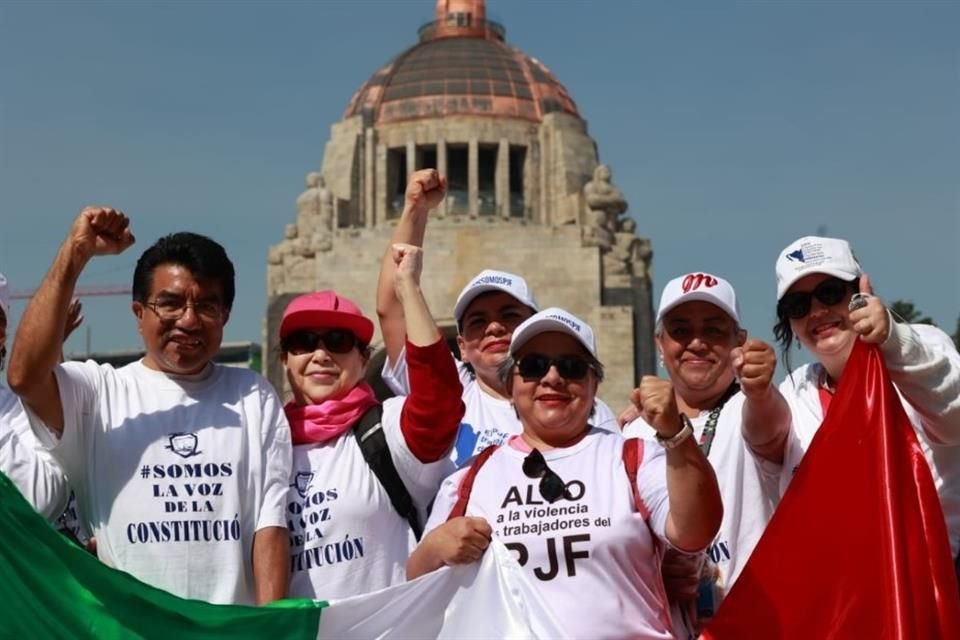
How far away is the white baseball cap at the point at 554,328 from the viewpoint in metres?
4.51

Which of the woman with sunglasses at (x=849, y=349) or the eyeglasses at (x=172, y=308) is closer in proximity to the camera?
the woman with sunglasses at (x=849, y=349)

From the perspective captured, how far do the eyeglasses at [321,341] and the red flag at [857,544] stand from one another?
172 cm

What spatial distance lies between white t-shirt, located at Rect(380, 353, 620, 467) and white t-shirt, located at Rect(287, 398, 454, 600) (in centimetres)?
63

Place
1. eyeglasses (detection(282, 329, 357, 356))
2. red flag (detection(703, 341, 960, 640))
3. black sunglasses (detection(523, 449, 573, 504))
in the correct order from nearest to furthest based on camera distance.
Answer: black sunglasses (detection(523, 449, 573, 504))
red flag (detection(703, 341, 960, 640))
eyeglasses (detection(282, 329, 357, 356))

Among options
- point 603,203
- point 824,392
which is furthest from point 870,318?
point 603,203

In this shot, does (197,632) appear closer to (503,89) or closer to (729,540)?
(729,540)

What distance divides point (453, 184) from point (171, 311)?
33613 millimetres

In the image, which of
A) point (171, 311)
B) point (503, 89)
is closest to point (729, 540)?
point (171, 311)

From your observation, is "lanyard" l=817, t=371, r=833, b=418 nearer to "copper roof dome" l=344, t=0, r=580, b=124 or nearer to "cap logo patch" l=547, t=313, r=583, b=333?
"cap logo patch" l=547, t=313, r=583, b=333

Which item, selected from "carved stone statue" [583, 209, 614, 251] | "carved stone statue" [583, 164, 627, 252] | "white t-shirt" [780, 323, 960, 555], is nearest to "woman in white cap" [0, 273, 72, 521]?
"white t-shirt" [780, 323, 960, 555]

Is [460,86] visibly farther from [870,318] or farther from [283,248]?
[870,318]

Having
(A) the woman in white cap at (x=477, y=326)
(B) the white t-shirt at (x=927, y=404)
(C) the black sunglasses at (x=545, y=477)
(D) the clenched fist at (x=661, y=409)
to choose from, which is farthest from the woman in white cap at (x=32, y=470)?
(B) the white t-shirt at (x=927, y=404)

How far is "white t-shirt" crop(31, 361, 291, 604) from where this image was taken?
4582 mm

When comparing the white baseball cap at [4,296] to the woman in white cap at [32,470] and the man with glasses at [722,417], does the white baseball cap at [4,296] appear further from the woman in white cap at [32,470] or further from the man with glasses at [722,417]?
the man with glasses at [722,417]
